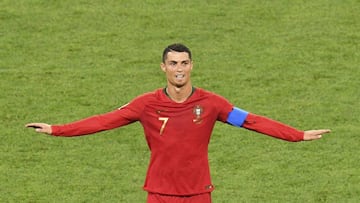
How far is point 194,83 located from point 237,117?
7652 millimetres

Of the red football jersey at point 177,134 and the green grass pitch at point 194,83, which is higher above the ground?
the red football jersey at point 177,134

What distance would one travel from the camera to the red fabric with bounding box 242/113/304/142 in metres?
12.2

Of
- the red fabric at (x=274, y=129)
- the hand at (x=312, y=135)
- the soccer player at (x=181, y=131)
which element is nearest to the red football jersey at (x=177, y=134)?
the soccer player at (x=181, y=131)

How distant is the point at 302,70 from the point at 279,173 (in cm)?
354

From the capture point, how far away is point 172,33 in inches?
849

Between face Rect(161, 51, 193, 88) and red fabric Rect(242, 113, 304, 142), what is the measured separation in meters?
0.75

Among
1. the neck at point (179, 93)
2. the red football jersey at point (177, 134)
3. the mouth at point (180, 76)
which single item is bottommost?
the red football jersey at point (177, 134)

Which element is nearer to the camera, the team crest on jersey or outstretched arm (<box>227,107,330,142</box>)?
outstretched arm (<box>227,107,330,142</box>)

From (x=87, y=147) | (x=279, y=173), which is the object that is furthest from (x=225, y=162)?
(x=87, y=147)

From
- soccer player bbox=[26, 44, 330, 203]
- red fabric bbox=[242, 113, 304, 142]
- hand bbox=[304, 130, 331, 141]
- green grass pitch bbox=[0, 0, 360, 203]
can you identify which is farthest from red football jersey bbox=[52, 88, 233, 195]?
green grass pitch bbox=[0, 0, 360, 203]

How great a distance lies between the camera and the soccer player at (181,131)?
12242 millimetres

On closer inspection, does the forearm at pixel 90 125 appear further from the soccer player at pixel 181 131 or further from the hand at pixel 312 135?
the hand at pixel 312 135

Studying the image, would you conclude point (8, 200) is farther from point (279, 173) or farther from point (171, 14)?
point (171, 14)

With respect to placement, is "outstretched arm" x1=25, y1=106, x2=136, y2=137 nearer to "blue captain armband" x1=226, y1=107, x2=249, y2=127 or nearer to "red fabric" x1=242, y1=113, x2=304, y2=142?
"blue captain armband" x1=226, y1=107, x2=249, y2=127
